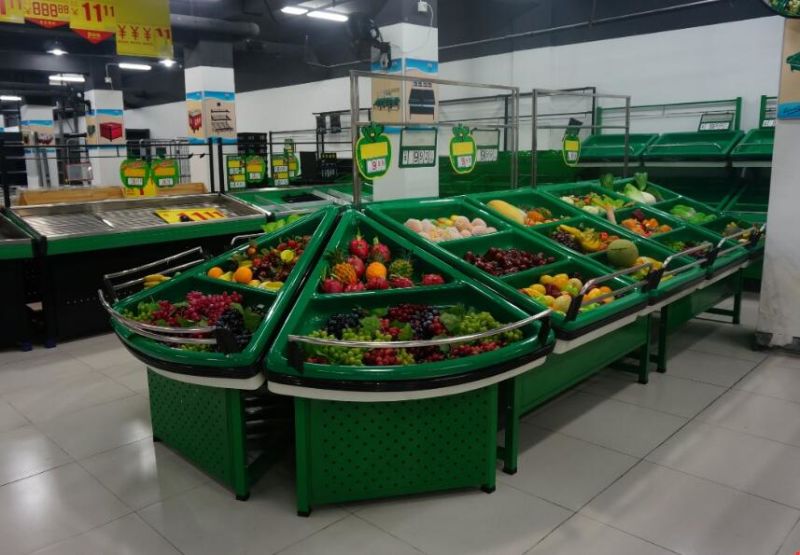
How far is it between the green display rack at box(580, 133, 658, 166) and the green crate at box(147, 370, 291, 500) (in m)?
6.54

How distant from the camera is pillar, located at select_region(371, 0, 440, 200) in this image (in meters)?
9.22

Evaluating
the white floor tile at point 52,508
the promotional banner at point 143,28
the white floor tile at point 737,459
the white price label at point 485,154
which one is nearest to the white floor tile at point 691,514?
the white floor tile at point 737,459

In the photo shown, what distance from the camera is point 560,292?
369 cm

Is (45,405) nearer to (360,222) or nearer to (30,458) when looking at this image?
(30,458)

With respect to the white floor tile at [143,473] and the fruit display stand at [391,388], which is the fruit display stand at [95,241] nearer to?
the white floor tile at [143,473]

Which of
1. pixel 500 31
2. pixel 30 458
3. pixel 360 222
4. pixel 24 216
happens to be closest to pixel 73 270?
pixel 24 216

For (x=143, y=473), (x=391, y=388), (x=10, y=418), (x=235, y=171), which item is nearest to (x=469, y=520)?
(x=391, y=388)

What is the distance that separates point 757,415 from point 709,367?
940 mm

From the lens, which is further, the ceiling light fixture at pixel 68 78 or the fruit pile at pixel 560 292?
the ceiling light fixture at pixel 68 78

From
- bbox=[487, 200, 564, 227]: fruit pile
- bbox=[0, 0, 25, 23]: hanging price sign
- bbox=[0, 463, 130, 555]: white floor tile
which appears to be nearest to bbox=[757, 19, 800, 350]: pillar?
bbox=[487, 200, 564, 227]: fruit pile

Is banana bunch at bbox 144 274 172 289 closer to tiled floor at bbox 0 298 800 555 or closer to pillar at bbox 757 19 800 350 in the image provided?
tiled floor at bbox 0 298 800 555

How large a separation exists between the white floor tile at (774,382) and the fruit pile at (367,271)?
268 centimetres

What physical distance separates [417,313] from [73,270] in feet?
13.5

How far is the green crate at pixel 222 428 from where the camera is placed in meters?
2.99
